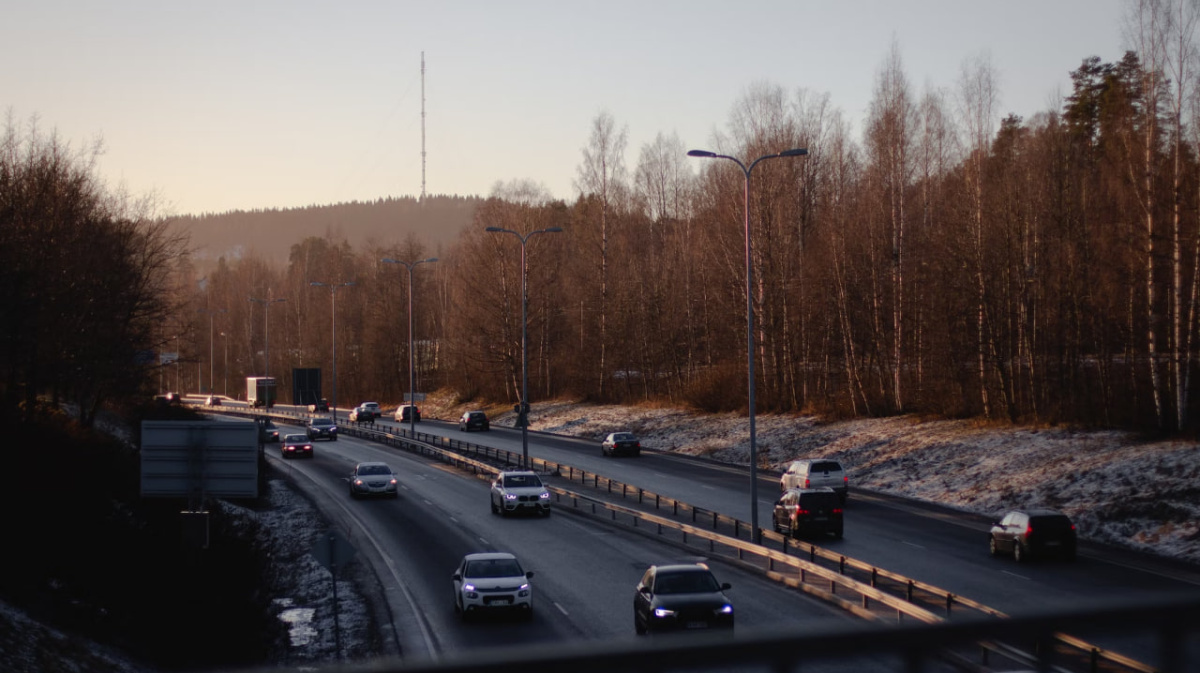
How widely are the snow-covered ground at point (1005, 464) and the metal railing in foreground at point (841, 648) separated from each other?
81.1 ft

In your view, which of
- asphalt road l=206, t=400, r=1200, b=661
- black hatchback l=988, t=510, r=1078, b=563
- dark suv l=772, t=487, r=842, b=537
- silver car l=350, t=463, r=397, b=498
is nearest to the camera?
asphalt road l=206, t=400, r=1200, b=661

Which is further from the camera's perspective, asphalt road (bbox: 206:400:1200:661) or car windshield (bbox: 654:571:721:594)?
asphalt road (bbox: 206:400:1200:661)

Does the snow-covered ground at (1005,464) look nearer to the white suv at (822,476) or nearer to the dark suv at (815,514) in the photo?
the white suv at (822,476)

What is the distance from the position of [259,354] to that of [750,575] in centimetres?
13928

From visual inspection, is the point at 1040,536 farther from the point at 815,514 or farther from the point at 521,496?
the point at 521,496

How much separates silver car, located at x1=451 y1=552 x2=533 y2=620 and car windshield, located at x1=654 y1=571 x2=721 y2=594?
9.92 feet

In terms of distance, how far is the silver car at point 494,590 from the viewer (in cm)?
1958

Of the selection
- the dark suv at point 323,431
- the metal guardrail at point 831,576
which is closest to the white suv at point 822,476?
the metal guardrail at point 831,576

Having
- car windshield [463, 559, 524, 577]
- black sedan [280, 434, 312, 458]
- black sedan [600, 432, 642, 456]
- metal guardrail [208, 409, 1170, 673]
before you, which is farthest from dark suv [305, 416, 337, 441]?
car windshield [463, 559, 524, 577]

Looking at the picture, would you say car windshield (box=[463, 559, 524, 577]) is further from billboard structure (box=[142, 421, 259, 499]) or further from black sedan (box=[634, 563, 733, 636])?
billboard structure (box=[142, 421, 259, 499])

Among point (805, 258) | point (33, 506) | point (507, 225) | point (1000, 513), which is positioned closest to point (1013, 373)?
point (1000, 513)

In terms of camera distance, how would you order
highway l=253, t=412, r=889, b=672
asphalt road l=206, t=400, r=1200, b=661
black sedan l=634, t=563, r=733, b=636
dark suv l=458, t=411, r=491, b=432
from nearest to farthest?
1. black sedan l=634, t=563, r=733, b=636
2. highway l=253, t=412, r=889, b=672
3. asphalt road l=206, t=400, r=1200, b=661
4. dark suv l=458, t=411, r=491, b=432

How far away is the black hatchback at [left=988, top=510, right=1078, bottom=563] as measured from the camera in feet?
79.6

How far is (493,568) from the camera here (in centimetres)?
2014
